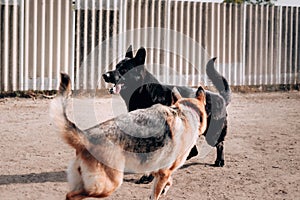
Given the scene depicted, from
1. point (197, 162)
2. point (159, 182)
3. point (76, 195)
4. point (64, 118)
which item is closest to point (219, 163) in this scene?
point (197, 162)

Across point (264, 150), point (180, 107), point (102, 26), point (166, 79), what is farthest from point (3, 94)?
point (180, 107)

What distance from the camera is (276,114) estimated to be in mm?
11805

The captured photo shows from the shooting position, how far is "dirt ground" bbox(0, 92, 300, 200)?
22.0ft

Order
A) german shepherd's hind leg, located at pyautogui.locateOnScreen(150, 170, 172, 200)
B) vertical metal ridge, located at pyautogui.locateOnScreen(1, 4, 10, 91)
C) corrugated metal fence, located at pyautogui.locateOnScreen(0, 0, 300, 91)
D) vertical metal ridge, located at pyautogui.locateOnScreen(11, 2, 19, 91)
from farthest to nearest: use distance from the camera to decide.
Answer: corrugated metal fence, located at pyautogui.locateOnScreen(0, 0, 300, 91), vertical metal ridge, located at pyautogui.locateOnScreen(11, 2, 19, 91), vertical metal ridge, located at pyautogui.locateOnScreen(1, 4, 10, 91), german shepherd's hind leg, located at pyautogui.locateOnScreen(150, 170, 172, 200)

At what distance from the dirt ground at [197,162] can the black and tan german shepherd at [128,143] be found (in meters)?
0.68

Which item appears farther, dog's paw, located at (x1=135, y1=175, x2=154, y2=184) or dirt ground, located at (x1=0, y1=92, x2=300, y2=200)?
dog's paw, located at (x1=135, y1=175, x2=154, y2=184)

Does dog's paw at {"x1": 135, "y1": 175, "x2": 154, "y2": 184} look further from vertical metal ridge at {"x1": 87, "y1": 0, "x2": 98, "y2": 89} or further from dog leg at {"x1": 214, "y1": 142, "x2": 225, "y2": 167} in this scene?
vertical metal ridge at {"x1": 87, "y1": 0, "x2": 98, "y2": 89}

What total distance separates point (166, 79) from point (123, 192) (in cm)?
725

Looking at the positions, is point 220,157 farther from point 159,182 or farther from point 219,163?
point 159,182

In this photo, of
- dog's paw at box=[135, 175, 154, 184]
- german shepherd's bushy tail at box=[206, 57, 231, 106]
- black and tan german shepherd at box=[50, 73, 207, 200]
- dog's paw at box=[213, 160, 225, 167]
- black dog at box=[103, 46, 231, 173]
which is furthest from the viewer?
german shepherd's bushy tail at box=[206, 57, 231, 106]

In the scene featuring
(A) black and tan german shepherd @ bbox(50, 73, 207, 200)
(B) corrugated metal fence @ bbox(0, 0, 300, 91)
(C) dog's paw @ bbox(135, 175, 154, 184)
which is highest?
(B) corrugated metal fence @ bbox(0, 0, 300, 91)

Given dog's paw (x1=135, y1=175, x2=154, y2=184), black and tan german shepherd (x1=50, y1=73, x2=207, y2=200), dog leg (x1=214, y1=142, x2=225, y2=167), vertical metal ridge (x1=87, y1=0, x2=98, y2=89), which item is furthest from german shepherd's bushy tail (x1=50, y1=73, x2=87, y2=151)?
vertical metal ridge (x1=87, y1=0, x2=98, y2=89)

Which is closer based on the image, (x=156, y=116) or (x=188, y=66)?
(x=156, y=116)

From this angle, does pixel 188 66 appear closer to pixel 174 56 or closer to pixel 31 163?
pixel 174 56
